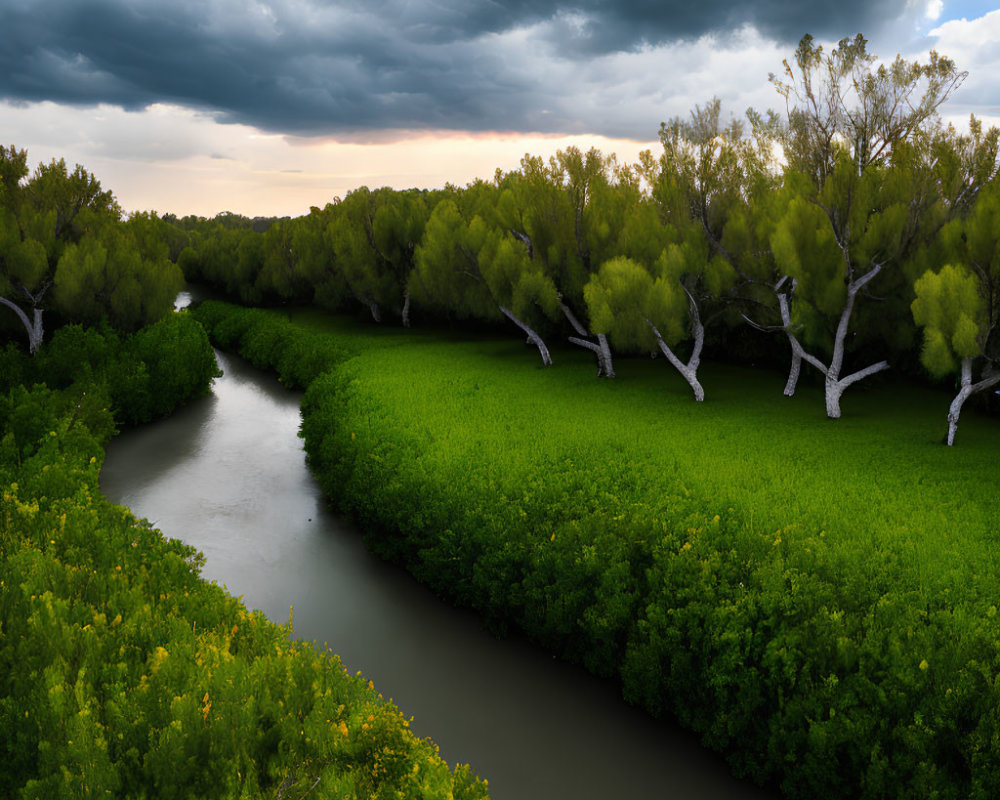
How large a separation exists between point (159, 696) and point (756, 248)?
20710 mm

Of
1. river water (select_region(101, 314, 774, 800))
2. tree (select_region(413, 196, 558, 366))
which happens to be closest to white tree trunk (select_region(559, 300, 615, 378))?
tree (select_region(413, 196, 558, 366))

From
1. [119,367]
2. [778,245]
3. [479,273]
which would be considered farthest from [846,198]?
[119,367]

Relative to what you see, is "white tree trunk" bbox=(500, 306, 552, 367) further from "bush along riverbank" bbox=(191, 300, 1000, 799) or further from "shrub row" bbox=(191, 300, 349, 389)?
"shrub row" bbox=(191, 300, 349, 389)

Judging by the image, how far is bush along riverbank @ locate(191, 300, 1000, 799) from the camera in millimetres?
8055

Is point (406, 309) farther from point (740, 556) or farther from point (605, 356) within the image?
point (740, 556)

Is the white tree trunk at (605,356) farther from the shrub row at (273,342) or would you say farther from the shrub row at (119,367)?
the shrub row at (119,367)

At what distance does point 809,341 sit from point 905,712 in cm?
1416

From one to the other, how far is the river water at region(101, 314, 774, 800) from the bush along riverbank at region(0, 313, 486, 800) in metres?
3.11

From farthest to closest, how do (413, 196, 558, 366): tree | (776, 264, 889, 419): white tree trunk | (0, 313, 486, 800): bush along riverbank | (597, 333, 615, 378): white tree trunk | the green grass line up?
1. (413, 196, 558, 366): tree
2. (597, 333, 615, 378): white tree trunk
3. (776, 264, 889, 419): white tree trunk
4. the green grass
5. (0, 313, 486, 800): bush along riverbank

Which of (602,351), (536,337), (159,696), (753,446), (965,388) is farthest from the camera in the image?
(536,337)

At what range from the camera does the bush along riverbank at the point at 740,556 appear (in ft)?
26.4

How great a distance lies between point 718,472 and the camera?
1445 centimetres

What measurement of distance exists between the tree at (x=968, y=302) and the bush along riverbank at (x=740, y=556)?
2201 millimetres

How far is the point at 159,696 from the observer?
5.78 metres
